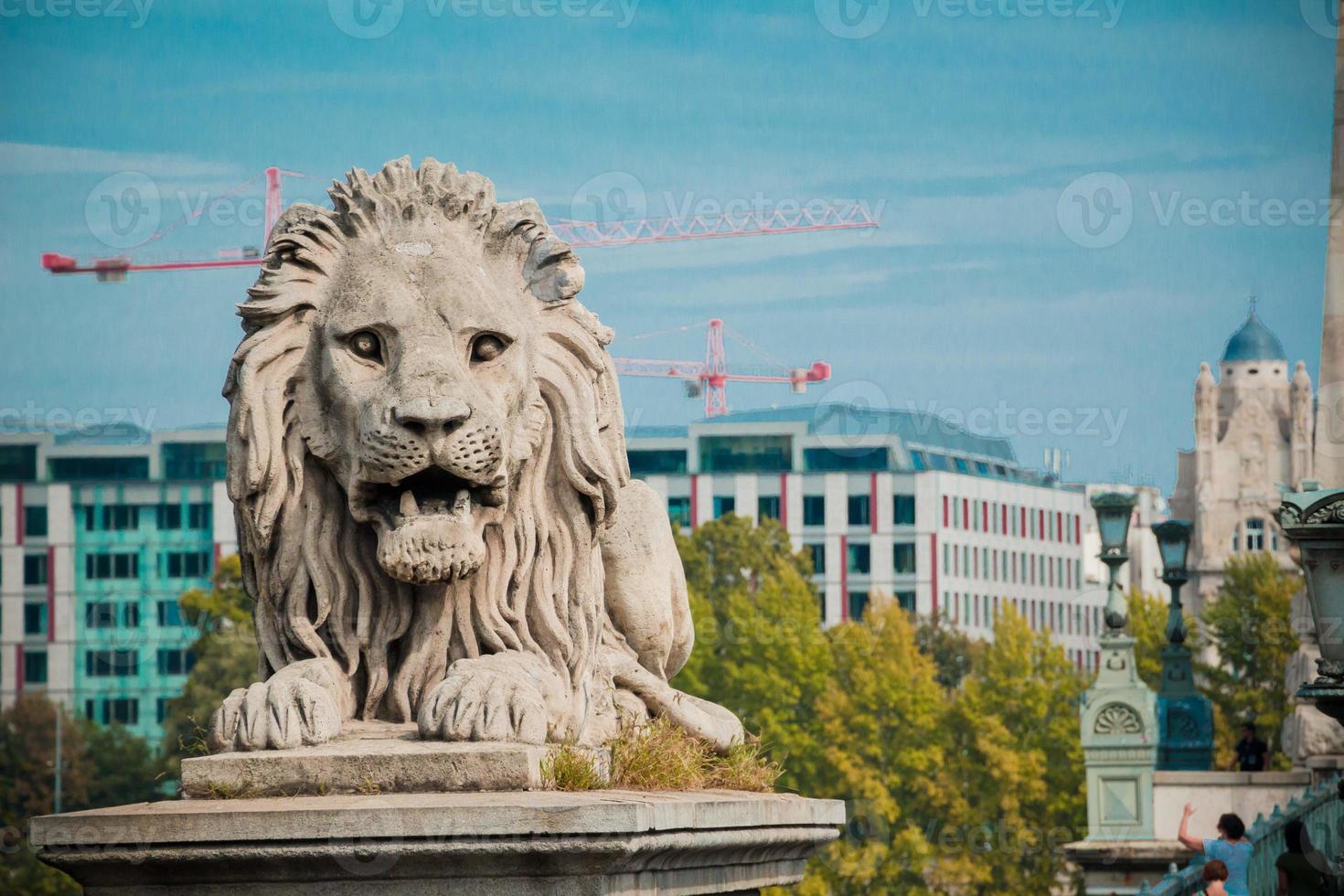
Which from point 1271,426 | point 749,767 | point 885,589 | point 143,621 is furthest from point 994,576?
point 749,767

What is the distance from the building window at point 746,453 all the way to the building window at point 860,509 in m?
4.01

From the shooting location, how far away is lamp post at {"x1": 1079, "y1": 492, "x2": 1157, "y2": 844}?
1097 inches

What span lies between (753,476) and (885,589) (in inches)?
365

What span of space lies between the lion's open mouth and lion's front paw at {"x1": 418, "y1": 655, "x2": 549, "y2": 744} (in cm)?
48

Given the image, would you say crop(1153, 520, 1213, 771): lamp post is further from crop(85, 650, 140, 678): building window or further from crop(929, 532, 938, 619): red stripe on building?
crop(929, 532, 938, 619): red stripe on building

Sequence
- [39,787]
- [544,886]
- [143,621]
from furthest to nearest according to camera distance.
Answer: [143,621] < [39,787] < [544,886]

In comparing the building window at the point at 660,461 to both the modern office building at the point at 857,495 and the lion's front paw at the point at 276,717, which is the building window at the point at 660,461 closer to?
the modern office building at the point at 857,495

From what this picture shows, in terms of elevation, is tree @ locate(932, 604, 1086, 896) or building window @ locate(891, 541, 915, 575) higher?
building window @ locate(891, 541, 915, 575)

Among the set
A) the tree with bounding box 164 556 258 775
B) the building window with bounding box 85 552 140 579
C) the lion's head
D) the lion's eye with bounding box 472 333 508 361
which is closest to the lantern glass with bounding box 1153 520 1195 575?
the lion's head

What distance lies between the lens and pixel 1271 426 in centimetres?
18012

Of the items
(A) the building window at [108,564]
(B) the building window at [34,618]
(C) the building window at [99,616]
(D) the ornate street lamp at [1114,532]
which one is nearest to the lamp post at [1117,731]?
(D) the ornate street lamp at [1114,532]

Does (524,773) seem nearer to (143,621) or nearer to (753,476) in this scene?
(143,621)

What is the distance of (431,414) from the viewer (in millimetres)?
7945

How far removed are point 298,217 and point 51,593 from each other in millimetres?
128201
